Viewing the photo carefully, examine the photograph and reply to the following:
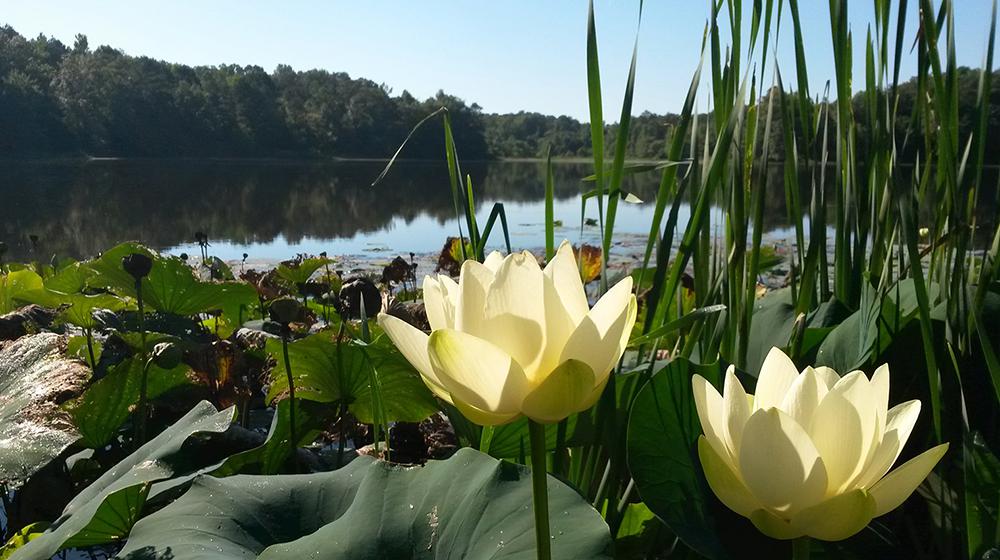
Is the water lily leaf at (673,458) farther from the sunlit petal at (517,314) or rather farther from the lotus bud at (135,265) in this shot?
the lotus bud at (135,265)

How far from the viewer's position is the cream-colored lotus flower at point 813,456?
33 centimetres

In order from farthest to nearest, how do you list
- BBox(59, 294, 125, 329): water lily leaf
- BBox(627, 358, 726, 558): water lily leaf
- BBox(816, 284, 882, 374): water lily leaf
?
BBox(59, 294, 125, 329): water lily leaf → BBox(816, 284, 882, 374): water lily leaf → BBox(627, 358, 726, 558): water lily leaf

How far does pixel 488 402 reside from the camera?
0.36 metres

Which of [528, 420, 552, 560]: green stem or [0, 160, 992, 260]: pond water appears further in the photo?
[0, 160, 992, 260]: pond water

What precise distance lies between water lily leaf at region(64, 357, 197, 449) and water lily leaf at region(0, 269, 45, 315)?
28.6 inches

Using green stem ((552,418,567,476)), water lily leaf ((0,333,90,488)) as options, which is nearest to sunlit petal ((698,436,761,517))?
green stem ((552,418,567,476))

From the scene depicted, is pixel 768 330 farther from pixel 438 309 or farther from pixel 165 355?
pixel 165 355

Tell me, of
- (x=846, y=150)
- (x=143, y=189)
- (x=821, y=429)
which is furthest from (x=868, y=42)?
(x=143, y=189)

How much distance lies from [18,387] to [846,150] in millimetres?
892

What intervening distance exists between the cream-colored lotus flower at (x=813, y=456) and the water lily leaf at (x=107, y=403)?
27.7 inches

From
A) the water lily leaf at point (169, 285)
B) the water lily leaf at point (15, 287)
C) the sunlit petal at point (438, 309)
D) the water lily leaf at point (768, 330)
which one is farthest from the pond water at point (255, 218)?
the sunlit petal at point (438, 309)

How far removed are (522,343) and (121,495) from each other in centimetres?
44

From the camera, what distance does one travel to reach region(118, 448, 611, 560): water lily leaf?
47 centimetres

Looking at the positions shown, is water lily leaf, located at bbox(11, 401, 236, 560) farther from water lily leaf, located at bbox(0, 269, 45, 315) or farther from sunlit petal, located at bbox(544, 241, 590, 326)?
water lily leaf, located at bbox(0, 269, 45, 315)
